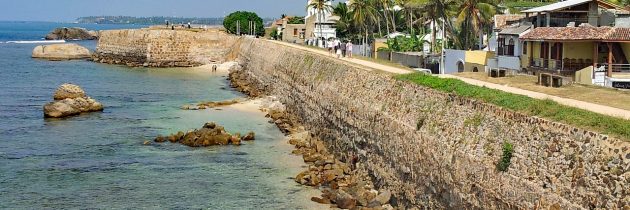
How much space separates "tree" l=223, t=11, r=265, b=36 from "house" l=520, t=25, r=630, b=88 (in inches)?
2699

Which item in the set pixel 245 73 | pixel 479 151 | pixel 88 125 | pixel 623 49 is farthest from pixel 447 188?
pixel 245 73

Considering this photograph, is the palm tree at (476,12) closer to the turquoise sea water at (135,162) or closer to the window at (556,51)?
the window at (556,51)

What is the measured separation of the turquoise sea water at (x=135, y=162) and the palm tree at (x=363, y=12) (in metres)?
22.0

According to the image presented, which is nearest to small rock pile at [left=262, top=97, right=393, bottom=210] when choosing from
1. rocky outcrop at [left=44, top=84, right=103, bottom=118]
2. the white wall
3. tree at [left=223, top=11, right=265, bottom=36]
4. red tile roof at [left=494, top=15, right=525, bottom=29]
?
the white wall

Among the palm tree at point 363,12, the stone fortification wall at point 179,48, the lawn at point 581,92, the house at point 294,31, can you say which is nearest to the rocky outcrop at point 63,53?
the stone fortification wall at point 179,48

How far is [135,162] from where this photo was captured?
29.6 m

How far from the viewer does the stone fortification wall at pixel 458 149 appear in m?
14.4

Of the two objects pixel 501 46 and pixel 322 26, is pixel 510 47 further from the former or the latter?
pixel 322 26

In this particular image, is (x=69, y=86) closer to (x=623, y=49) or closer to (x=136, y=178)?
(x=136, y=178)

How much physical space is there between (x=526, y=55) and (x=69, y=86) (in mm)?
28796

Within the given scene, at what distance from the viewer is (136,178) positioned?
2678cm

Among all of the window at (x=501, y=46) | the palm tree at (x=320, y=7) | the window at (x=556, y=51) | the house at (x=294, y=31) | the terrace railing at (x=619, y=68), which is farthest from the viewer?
the house at (x=294, y=31)

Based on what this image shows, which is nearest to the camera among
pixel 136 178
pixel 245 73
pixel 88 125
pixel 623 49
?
pixel 136 178

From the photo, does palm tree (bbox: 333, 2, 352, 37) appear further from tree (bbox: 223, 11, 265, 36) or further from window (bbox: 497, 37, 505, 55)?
window (bbox: 497, 37, 505, 55)
